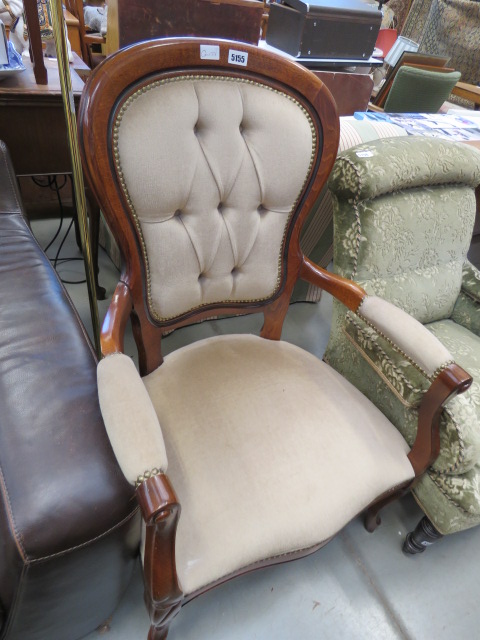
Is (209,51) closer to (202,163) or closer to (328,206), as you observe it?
(202,163)

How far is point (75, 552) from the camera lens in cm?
54

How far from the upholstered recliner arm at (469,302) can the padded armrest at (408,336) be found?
0.59 metres

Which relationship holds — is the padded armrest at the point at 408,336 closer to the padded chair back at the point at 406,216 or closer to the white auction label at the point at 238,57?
the padded chair back at the point at 406,216

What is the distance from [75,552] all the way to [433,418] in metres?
0.68

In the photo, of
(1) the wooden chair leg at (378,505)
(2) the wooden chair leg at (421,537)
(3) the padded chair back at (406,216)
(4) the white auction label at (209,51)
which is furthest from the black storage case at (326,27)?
(2) the wooden chair leg at (421,537)

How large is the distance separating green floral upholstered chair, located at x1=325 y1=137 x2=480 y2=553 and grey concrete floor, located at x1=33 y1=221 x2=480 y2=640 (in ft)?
0.31

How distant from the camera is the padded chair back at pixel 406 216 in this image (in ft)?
3.24

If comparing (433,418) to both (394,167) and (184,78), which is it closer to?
(394,167)

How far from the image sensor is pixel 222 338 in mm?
1000

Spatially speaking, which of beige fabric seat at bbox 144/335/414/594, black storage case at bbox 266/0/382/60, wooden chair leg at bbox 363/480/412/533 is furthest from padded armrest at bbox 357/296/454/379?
black storage case at bbox 266/0/382/60

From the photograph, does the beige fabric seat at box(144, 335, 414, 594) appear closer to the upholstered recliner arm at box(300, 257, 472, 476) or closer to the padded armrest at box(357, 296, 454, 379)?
the upholstered recliner arm at box(300, 257, 472, 476)

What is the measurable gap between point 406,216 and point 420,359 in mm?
448

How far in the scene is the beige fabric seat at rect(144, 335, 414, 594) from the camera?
2.17ft

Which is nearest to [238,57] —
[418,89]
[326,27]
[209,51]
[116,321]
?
[209,51]
